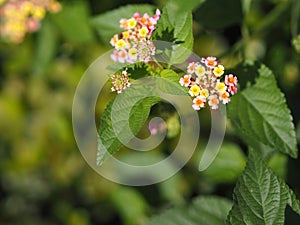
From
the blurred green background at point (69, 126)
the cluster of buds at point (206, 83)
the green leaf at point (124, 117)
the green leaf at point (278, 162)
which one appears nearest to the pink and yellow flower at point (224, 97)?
the cluster of buds at point (206, 83)

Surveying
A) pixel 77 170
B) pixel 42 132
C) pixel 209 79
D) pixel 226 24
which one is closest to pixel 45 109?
pixel 42 132

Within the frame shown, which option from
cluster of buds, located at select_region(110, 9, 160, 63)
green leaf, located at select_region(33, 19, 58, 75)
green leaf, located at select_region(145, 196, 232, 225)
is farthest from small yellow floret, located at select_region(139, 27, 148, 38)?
green leaf, located at select_region(33, 19, 58, 75)

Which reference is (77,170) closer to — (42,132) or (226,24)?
(42,132)

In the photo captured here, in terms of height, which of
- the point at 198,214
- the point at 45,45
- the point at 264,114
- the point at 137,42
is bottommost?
the point at 198,214

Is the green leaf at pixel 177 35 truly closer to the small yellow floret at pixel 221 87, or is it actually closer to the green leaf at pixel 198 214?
the small yellow floret at pixel 221 87

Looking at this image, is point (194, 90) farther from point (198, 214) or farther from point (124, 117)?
point (198, 214)

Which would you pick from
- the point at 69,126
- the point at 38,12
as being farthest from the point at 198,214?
the point at 69,126
